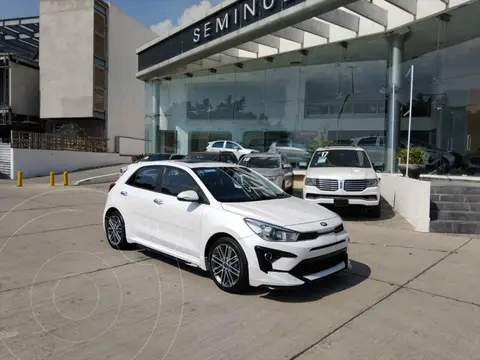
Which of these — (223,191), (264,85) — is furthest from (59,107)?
(223,191)

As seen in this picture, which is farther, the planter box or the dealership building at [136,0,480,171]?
the dealership building at [136,0,480,171]

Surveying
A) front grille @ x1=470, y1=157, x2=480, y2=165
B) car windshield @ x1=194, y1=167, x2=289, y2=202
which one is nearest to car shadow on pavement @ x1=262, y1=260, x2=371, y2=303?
car windshield @ x1=194, y1=167, x2=289, y2=202

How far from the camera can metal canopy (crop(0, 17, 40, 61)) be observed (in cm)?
3309

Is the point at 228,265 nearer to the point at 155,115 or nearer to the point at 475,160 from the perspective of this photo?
the point at 475,160

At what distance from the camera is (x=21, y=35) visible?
35.4 metres

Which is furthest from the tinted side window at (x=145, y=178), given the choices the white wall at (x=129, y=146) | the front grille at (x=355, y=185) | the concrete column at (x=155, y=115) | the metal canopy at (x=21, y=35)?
the metal canopy at (x=21, y=35)

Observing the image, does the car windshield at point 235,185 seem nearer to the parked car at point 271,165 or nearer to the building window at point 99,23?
the parked car at point 271,165

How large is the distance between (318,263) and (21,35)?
39.0m

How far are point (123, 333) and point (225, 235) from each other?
1.63 meters

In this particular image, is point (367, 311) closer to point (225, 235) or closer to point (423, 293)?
point (423, 293)

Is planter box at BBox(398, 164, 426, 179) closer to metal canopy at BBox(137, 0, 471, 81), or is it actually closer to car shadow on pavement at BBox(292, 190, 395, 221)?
car shadow on pavement at BBox(292, 190, 395, 221)

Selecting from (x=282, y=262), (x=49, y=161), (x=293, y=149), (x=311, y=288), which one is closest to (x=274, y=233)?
(x=282, y=262)

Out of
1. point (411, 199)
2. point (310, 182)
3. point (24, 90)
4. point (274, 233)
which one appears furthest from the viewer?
point (24, 90)

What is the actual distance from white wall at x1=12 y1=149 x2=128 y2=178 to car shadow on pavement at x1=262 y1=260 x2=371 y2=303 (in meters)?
23.3
